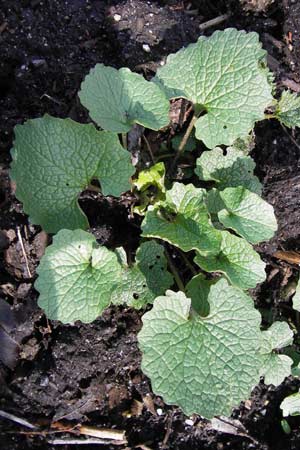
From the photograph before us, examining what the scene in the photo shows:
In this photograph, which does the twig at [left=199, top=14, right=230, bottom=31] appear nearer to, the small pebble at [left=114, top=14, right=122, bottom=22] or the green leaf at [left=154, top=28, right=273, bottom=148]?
the small pebble at [left=114, top=14, right=122, bottom=22]

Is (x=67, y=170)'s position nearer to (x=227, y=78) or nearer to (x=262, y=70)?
(x=227, y=78)

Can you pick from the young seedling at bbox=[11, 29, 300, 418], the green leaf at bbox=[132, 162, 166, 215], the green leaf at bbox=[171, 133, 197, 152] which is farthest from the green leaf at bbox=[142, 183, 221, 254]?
the green leaf at bbox=[171, 133, 197, 152]

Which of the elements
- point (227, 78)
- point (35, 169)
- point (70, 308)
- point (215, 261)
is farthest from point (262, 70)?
point (70, 308)

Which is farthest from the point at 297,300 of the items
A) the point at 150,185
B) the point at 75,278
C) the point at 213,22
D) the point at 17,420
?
the point at 213,22

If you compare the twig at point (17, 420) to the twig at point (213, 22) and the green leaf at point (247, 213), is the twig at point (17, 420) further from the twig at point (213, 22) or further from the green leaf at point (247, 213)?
the twig at point (213, 22)

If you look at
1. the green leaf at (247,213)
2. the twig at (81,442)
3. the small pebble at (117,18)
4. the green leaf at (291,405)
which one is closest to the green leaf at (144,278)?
the green leaf at (247,213)

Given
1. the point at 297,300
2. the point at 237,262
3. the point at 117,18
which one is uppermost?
the point at 117,18

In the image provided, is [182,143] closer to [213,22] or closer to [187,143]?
[187,143]
